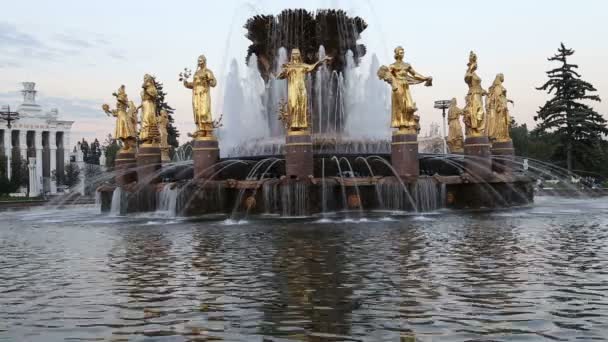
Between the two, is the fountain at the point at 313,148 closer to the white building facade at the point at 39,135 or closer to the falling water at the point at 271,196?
the falling water at the point at 271,196

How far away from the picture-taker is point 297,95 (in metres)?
22.2

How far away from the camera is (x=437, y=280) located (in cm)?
859

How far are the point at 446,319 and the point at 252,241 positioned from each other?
7.53m

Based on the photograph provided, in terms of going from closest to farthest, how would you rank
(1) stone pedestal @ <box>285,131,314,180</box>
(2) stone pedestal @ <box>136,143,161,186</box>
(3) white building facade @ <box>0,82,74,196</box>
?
(1) stone pedestal @ <box>285,131,314,180</box>
(2) stone pedestal @ <box>136,143,161,186</box>
(3) white building facade @ <box>0,82,74,196</box>

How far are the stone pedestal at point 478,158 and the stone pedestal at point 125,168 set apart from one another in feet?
44.4

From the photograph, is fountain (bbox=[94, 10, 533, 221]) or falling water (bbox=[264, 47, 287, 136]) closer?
fountain (bbox=[94, 10, 533, 221])

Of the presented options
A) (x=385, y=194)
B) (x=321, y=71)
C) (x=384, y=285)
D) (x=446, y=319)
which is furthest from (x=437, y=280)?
(x=321, y=71)

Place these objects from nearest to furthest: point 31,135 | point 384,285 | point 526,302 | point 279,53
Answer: point 526,302 < point 384,285 < point 279,53 < point 31,135

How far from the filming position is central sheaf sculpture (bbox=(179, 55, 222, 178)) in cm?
2397

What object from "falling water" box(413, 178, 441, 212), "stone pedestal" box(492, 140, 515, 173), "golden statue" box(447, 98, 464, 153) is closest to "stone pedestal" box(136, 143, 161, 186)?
"falling water" box(413, 178, 441, 212)

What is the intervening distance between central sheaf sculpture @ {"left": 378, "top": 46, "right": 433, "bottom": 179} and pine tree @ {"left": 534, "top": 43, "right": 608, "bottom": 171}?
35.4m

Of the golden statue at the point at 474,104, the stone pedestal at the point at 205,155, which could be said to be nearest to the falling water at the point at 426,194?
the golden statue at the point at 474,104

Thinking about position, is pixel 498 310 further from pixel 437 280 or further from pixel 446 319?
pixel 437 280

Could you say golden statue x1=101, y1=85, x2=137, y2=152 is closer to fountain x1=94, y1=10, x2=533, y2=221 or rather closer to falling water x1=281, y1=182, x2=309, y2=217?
fountain x1=94, y1=10, x2=533, y2=221
